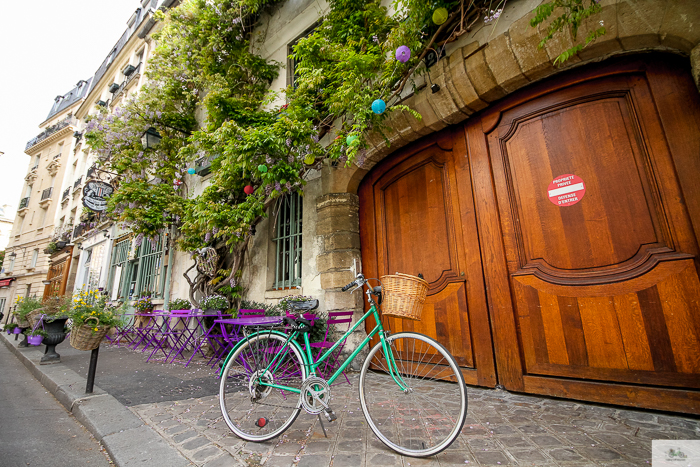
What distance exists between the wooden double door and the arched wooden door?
2cm

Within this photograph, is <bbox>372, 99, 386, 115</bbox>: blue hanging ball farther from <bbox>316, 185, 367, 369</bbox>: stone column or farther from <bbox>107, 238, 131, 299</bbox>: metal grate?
<bbox>107, 238, 131, 299</bbox>: metal grate

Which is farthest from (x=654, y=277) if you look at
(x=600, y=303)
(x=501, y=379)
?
(x=501, y=379)

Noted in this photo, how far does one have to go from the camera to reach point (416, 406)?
2.28 meters

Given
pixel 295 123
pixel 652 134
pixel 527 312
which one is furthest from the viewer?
pixel 295 123

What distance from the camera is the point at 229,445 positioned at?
1.88m

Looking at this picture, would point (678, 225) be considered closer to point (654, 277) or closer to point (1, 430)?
point (654, 277)

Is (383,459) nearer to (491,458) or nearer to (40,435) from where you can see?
(491,458)

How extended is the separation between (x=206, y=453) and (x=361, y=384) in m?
0.98

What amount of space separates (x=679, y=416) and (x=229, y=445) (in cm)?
300

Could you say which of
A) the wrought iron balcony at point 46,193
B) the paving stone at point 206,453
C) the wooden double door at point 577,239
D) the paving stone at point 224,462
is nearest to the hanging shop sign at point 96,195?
the paving stone at point 206,453

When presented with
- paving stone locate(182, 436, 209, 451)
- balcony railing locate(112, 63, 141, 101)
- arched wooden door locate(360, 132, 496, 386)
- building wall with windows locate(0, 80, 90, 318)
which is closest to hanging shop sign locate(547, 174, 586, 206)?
arched wooden door locate(360, 132, 496, 386)

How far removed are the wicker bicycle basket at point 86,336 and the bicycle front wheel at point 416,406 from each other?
9.08 feet

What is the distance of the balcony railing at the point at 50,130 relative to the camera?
21541 mm

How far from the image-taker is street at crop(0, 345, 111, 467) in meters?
1.90
